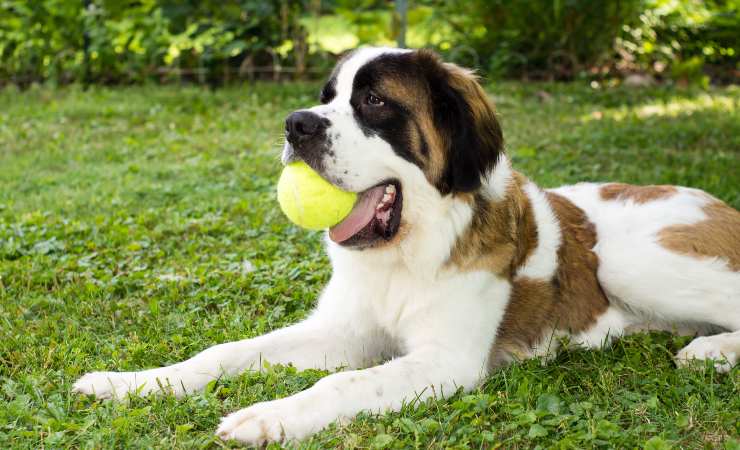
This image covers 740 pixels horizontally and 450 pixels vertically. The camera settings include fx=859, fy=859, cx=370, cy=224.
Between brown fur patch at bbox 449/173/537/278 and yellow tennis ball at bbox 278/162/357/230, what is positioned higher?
yellow tennis ball at bbox 278/162/357/230

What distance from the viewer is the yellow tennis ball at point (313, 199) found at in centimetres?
310

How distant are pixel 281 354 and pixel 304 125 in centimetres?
93

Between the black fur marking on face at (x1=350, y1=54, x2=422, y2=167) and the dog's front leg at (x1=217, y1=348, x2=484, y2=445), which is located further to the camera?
the black fur marking on face at (x1=350, y1=54, x2=422, y2=167)

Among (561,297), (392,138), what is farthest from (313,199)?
(561,297)

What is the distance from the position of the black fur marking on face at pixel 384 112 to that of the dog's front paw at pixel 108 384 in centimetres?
124

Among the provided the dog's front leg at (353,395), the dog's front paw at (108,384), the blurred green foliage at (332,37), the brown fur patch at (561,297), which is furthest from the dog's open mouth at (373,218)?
the blurred green foliage at (332,37)

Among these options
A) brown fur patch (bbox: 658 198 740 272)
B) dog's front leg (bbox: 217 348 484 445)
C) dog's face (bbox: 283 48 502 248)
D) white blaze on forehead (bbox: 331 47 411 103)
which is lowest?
dog's front leg (bbox: 217 348 484 445)

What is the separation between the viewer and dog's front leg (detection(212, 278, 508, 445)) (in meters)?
2.71

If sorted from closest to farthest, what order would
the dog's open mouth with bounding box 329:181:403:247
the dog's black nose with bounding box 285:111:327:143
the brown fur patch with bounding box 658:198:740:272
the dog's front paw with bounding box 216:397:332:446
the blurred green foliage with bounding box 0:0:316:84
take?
the dog's front paw with bounding box 216:397:332:446 → the dog's black nose with bounding box 285:111:327:143 → the dog's open mouth with bounding box 329:181:403:247 → the brown fur patch with bounding box 658:198:740:272 → the blurred green foliage with bounding box 0:0:316:84

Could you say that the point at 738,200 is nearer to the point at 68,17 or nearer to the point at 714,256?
the point at 714,256

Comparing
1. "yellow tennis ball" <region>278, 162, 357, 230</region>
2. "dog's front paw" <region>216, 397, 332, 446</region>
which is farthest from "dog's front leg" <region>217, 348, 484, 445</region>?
"yellow tennis ball" <region>278, 162, 357, 230</region>

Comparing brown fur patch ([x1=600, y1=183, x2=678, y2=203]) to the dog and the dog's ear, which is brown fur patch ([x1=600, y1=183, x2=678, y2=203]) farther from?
the dog's ear

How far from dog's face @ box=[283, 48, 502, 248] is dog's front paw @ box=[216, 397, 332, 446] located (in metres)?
Answer: 0.72

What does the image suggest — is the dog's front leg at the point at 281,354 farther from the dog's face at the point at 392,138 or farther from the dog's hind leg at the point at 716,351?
the dog's hind leg at the point at 716,351
